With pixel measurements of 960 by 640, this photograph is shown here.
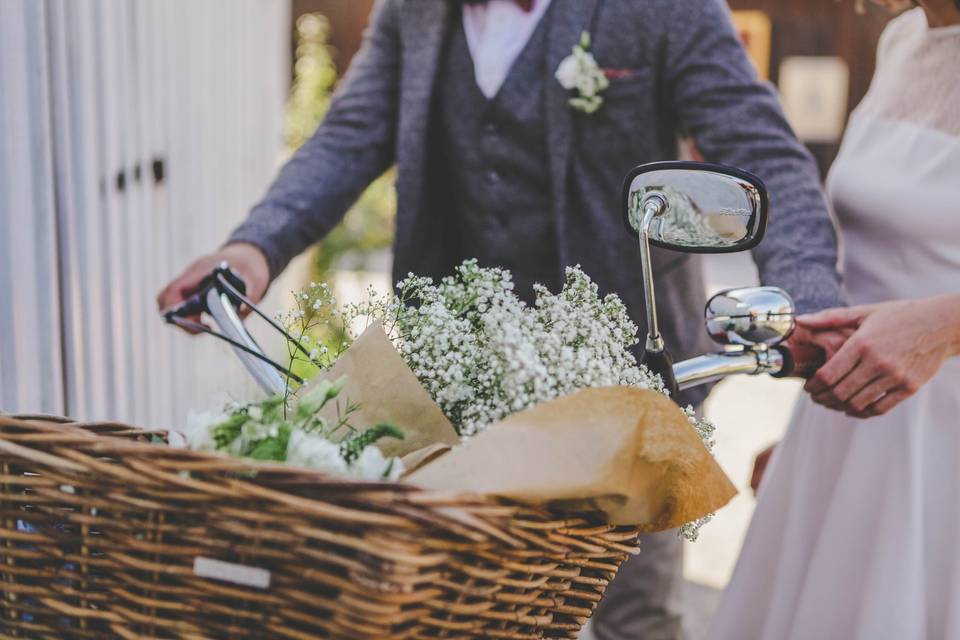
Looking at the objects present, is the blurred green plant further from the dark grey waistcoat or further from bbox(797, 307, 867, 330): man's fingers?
bbox(797, 307, 867, 330): man's fingers

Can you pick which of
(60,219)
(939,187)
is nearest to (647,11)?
(939,187)

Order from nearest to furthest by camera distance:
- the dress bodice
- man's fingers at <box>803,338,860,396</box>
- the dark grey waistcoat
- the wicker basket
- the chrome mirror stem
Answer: the wicker basket
the chrome mirror stem
man's fingers at <box>803,338,860,396</box>
the dress bodice
the dark grey waistcoat

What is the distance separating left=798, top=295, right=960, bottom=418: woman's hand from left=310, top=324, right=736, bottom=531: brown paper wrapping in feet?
1.56

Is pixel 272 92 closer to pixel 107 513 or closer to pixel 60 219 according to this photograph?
pixel 60 219

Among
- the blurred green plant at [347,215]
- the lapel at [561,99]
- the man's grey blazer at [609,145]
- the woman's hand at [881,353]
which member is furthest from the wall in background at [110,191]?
the blurred green plant at [347,215]

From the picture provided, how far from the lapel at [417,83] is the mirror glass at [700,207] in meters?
1.00

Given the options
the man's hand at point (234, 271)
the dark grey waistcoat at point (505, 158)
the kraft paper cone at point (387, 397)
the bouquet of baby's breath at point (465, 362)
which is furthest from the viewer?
the dark grey waistcoat at point (505, 158)

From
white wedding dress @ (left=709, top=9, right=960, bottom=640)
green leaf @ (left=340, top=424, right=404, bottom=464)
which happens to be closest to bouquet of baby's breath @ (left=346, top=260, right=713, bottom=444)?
green leaf @ (left=340, top=424, right=404, bottom=464)

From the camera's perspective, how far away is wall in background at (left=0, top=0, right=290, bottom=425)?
1.96 metres

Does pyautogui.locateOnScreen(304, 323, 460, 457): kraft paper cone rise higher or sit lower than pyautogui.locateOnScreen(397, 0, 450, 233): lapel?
lower

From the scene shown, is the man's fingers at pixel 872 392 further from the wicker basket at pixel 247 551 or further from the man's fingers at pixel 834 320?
the wicker basket at pixel 247 551

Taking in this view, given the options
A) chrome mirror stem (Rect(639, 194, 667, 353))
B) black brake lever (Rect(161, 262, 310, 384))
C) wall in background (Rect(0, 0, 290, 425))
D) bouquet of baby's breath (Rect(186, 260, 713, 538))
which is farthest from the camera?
wall in background (Rect(0, 0, 290, 425))

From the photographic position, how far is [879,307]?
1.52 meters

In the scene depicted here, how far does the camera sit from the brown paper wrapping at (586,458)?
939 millimetres
